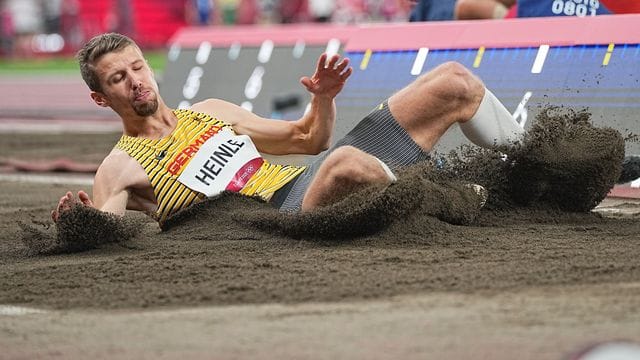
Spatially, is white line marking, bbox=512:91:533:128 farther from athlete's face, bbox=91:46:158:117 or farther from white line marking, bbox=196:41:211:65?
white line marking, bbox=196:41:211:65

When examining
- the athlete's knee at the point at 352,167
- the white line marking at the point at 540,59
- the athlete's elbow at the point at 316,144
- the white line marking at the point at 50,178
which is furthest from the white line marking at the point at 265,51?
the athlete's knee at the point at 352,167

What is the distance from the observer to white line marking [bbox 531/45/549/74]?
7.13m

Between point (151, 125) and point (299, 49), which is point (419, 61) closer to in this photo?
point (151, 125)

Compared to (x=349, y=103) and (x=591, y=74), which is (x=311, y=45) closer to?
(x=349, y=103)

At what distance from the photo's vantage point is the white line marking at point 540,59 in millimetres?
7129

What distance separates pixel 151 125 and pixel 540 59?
8.81ft

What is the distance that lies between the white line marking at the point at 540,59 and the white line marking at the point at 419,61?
31.5 inches

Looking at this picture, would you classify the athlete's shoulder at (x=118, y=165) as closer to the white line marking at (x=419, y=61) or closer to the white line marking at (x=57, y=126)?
the white line marking at (x=419, y=61)

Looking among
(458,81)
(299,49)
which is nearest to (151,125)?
(458,81)

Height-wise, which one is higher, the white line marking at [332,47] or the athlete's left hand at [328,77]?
the white line marking at [332,47]

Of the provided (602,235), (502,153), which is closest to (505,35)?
(502,153)

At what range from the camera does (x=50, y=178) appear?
28.8 ft

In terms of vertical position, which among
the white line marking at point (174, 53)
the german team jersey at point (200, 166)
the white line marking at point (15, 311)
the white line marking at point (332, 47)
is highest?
the white line marking at point (332, 47)

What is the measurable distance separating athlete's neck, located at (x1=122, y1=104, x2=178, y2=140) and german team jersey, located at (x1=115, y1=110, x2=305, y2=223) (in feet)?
0.12
